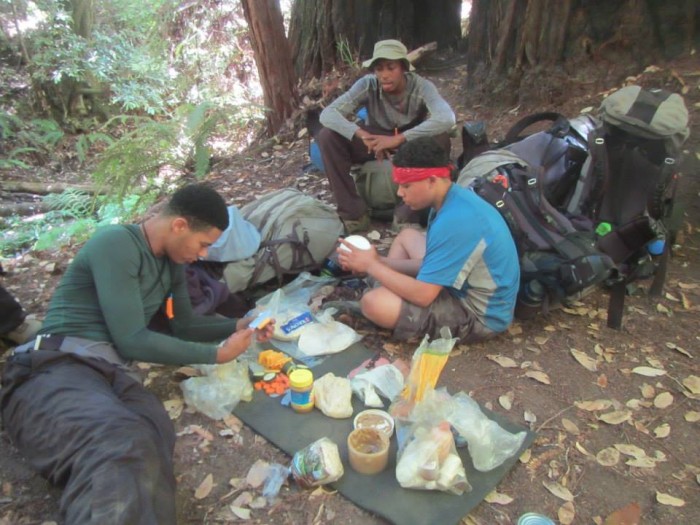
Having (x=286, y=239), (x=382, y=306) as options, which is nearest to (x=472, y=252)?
A: (x=382, y=306)

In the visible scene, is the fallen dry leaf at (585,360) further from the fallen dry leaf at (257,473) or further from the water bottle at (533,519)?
the fallen dry leaf at (257,473)

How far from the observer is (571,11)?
5059mm

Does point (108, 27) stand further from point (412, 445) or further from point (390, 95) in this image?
point (412, 445)

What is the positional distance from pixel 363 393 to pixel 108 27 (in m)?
10.8

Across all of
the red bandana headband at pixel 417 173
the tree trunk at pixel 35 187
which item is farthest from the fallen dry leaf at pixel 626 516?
the tree trunk at pixel 35 187

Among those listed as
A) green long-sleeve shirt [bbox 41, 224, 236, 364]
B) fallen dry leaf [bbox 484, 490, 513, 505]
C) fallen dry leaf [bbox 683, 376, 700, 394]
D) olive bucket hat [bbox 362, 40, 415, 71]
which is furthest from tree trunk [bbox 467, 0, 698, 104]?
green long-sleeve shirt [bbox 41, 224, 236, 364]

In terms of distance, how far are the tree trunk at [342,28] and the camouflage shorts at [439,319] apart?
4.68m

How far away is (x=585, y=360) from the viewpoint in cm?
292

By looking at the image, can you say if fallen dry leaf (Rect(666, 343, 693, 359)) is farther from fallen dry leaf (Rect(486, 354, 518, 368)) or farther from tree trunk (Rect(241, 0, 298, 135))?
tree trunk (Rect(241, 0, 298, 135))

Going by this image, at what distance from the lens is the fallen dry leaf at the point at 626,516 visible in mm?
2027

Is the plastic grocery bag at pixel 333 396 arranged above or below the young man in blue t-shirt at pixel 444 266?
below

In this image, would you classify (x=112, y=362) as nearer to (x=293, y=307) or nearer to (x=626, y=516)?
(x=293, y=307)

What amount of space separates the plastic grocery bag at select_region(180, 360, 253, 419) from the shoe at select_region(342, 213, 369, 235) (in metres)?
1.80

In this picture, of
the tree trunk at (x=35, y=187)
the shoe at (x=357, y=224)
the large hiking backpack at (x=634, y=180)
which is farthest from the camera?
the tree trunk at (x=35, y=187)
